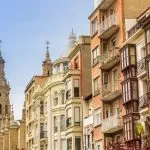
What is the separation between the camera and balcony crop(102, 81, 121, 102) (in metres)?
57.9

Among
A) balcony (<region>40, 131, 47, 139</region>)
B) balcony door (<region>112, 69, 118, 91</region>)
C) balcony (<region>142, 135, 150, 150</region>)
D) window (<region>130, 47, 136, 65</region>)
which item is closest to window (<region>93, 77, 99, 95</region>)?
balcony door (<region>112, 69, 118, 91</region>)

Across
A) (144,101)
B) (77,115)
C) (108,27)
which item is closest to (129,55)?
(144,101)

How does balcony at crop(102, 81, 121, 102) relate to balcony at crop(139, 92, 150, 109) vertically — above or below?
above

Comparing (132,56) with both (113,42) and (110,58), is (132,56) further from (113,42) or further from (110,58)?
(113,42)

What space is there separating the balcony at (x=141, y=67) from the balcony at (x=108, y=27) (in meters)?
7.13

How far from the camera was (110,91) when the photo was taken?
6016 centimetres

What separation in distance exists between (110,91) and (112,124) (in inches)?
147

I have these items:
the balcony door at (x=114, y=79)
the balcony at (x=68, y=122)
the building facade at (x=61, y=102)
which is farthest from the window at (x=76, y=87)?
the balcony door at (x=114, y=79)

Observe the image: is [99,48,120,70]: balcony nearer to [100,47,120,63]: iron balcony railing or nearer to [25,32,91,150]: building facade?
[100,47,120,63]: iron balcony railing

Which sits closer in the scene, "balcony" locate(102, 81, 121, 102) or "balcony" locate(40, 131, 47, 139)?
"balcony" locate(102, 81, 121, 102)

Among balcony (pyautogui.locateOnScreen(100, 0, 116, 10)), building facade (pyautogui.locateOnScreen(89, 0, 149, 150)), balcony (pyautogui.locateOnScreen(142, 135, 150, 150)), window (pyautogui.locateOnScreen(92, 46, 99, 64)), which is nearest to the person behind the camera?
balcony (pyautogui.locateOnScreen(142, 135, 150, 150))

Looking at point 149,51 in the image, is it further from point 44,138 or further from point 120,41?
point 44,138

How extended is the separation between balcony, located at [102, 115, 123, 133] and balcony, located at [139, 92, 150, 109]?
463 cm

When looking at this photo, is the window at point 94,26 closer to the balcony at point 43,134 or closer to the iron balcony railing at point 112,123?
the iron balcony railing at point 112,123
